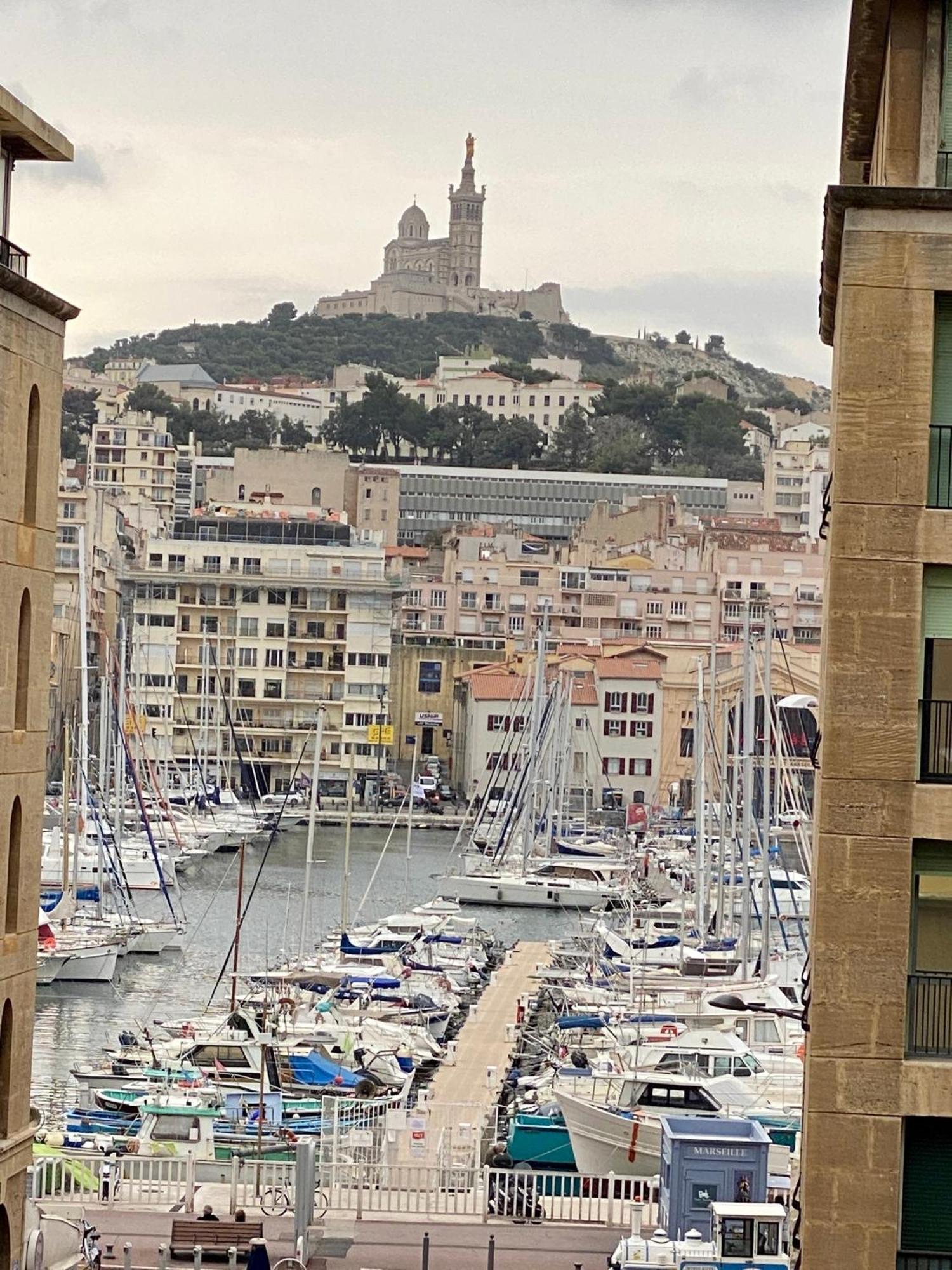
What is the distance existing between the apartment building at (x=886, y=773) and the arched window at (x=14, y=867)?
6.42 metres

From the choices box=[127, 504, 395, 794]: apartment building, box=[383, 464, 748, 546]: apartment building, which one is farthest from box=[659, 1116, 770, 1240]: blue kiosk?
box=[383, 464, 748, 546]: apartment building

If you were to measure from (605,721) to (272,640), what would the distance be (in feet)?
64.9

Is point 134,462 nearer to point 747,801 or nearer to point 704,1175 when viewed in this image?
point 747,801

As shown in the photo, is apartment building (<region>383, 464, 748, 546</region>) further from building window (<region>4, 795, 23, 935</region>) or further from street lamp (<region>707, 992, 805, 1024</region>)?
building window (<region>4, 795, 23, 935</region>)

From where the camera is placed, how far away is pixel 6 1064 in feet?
55.1

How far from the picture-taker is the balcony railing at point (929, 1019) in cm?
1246

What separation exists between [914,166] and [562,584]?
5123 inches

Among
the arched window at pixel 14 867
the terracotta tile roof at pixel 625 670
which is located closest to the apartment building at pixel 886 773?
the arched window at pixel 14 867

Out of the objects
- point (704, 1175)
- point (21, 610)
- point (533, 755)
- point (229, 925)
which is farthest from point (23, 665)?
point (533, 755)

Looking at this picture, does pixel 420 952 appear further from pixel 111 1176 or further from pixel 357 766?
pixel 357 766

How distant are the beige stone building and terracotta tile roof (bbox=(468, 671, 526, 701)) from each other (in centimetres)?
10565

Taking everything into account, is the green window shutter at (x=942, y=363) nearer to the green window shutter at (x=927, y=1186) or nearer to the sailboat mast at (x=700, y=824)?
the green window shutter at (x=927, y=1186)

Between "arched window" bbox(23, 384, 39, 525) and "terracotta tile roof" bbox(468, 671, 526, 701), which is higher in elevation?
"arched window" bbox(23, 384, 39, 525)

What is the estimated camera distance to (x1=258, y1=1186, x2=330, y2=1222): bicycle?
24.1 metres
